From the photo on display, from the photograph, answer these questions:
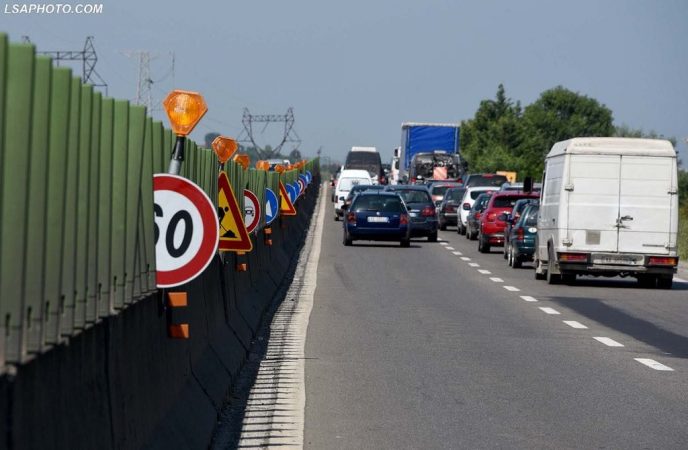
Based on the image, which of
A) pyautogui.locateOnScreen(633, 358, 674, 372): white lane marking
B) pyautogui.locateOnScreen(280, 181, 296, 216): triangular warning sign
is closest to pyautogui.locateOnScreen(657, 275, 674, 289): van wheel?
pyautogui.locateOnScreen(280, 181, 296, 216): triangular warning sign

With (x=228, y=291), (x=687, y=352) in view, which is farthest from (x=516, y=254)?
(x=228, y=291)

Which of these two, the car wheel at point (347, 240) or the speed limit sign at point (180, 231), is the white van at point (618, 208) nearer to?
the car wheel at point (347, 240)

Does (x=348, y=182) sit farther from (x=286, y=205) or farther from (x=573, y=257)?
(x=573, y=257)

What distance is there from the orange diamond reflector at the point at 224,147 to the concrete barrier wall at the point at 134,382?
1903 millimetres

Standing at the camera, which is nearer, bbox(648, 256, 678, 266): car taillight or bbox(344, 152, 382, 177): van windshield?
bbox(648, 256, 678, 266): car taillight

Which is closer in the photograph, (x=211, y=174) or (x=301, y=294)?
(x=211, y=174)

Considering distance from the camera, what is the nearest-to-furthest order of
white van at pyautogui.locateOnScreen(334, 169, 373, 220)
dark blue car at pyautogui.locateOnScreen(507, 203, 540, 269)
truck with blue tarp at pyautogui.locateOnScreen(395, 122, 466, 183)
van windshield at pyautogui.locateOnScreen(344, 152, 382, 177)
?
dark blue car at pyautogui.locateOnScreen(507, 203, 540, 269) → white van at pyautogui.locateOnScreen(334, 169, 373, 220) → truck with blue tarp at pyautogui.locateOnScreen(395, 122, 466, 183) → van windshield at pyautogui.locateOnScreen(344, 152, 382, 177)

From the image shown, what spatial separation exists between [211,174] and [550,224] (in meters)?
15.6

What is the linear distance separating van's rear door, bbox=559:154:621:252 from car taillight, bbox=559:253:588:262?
99 millimetres

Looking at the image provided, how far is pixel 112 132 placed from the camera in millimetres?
6945

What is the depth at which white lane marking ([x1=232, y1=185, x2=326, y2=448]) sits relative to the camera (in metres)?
9.66

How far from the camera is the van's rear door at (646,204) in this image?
26422 mm

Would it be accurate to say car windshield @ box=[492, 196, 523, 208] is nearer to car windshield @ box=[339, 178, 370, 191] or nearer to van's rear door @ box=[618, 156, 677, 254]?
van's rear door @ box=[618, 156, 677, 254]

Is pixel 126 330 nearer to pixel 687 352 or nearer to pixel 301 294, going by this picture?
pixel 687 352
